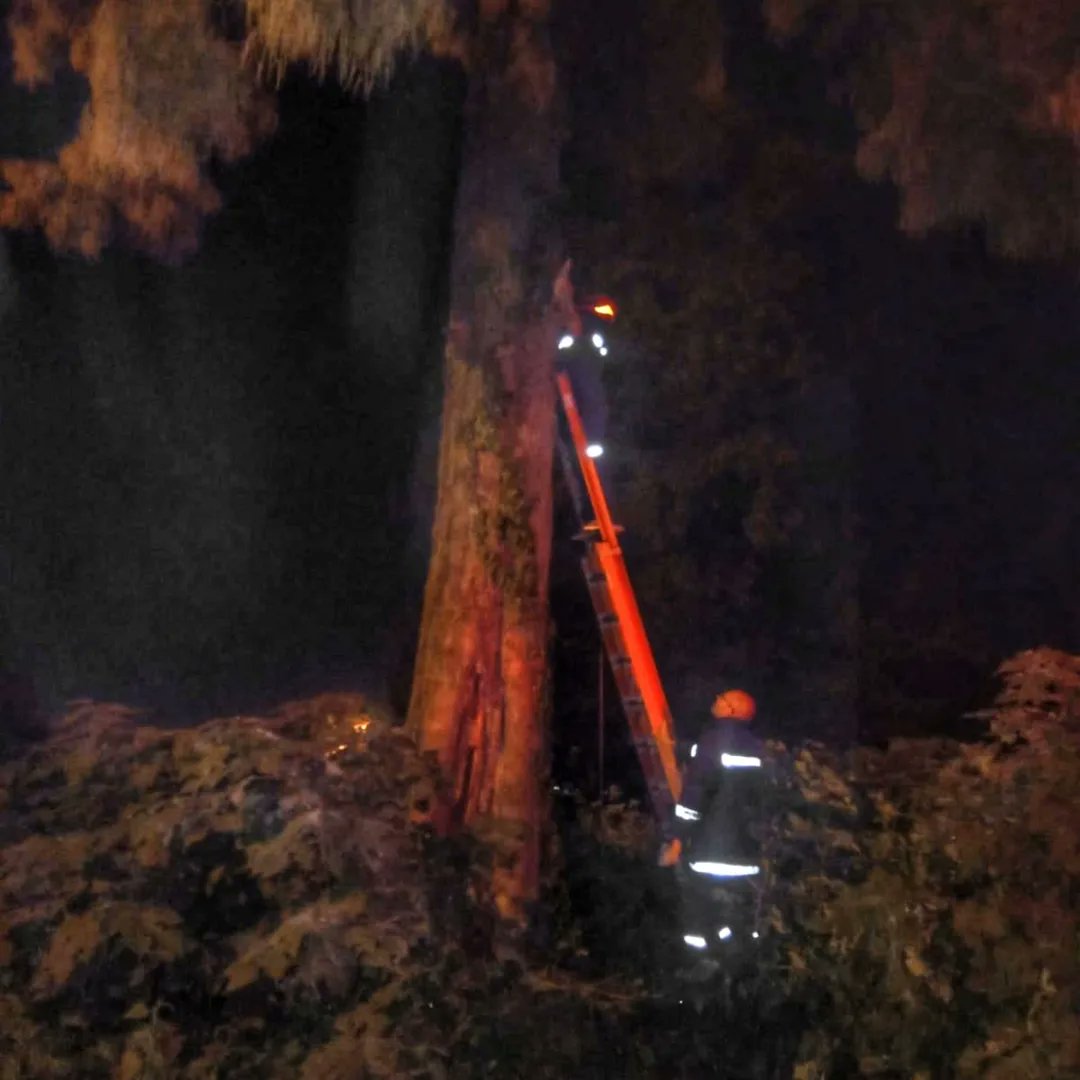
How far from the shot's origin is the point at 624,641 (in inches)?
291

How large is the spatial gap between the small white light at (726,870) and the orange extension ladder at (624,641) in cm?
86

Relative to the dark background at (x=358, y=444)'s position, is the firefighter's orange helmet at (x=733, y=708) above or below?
Answer: below

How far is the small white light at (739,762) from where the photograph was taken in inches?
253

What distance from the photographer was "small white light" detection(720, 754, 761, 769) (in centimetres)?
643

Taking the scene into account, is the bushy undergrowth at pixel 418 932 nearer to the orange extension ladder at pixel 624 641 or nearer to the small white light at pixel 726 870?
the small white light at pixel 726 870

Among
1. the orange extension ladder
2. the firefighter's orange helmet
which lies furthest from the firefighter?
the orange extension ladder

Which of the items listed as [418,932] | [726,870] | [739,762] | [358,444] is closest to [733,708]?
[739,762]

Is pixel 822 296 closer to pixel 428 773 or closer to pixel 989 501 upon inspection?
pixel 989 501

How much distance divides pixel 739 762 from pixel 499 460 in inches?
65.2

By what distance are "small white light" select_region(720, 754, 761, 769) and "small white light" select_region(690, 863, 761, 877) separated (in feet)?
1.32

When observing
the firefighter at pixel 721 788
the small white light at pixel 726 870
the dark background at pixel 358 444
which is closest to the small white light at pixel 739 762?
the firefighter at pixel 721 788

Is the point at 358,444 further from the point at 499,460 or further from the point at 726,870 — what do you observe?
the point at 726,870

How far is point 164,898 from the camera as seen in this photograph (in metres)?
4.84

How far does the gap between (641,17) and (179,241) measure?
2.62 meters
